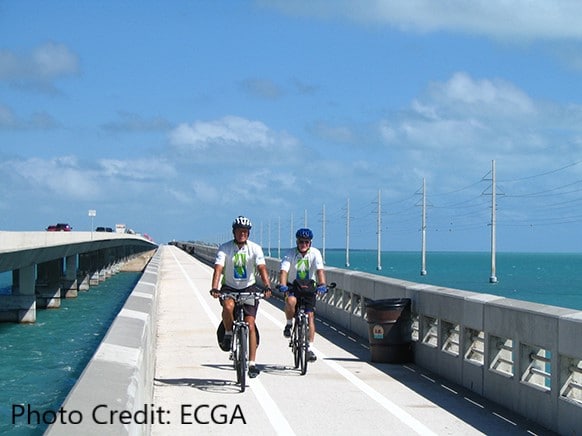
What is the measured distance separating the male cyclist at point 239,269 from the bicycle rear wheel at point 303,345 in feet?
4.12

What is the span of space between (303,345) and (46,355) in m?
19.3

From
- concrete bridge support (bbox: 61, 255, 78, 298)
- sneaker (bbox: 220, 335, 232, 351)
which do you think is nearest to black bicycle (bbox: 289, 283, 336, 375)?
sneaker (bbox: 220, 335, 232, 351)

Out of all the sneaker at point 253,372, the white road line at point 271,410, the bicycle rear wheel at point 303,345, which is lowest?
the white road line at point 271,410

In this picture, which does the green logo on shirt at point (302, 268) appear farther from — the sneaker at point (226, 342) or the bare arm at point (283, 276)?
the sneaker at point (226, 342)

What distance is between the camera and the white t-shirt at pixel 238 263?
44.3 feet

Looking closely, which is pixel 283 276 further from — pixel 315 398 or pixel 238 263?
pixel 315 398

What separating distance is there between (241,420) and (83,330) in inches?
1248

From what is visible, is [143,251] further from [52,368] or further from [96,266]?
[52,368]

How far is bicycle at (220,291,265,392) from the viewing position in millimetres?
13133

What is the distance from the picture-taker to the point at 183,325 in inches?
939

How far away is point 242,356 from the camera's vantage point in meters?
13.1

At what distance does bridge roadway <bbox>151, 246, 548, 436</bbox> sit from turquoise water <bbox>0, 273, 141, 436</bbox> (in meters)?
3.37

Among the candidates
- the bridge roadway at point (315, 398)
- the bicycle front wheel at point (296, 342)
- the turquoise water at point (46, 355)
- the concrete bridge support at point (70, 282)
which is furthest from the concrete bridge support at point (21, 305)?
the bicycle front wheel at point (296, 342)

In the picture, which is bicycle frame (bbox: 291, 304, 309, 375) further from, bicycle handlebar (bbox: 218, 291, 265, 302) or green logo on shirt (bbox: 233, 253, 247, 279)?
green logo on shirt (bbox: 233, 253, 247, 279)
